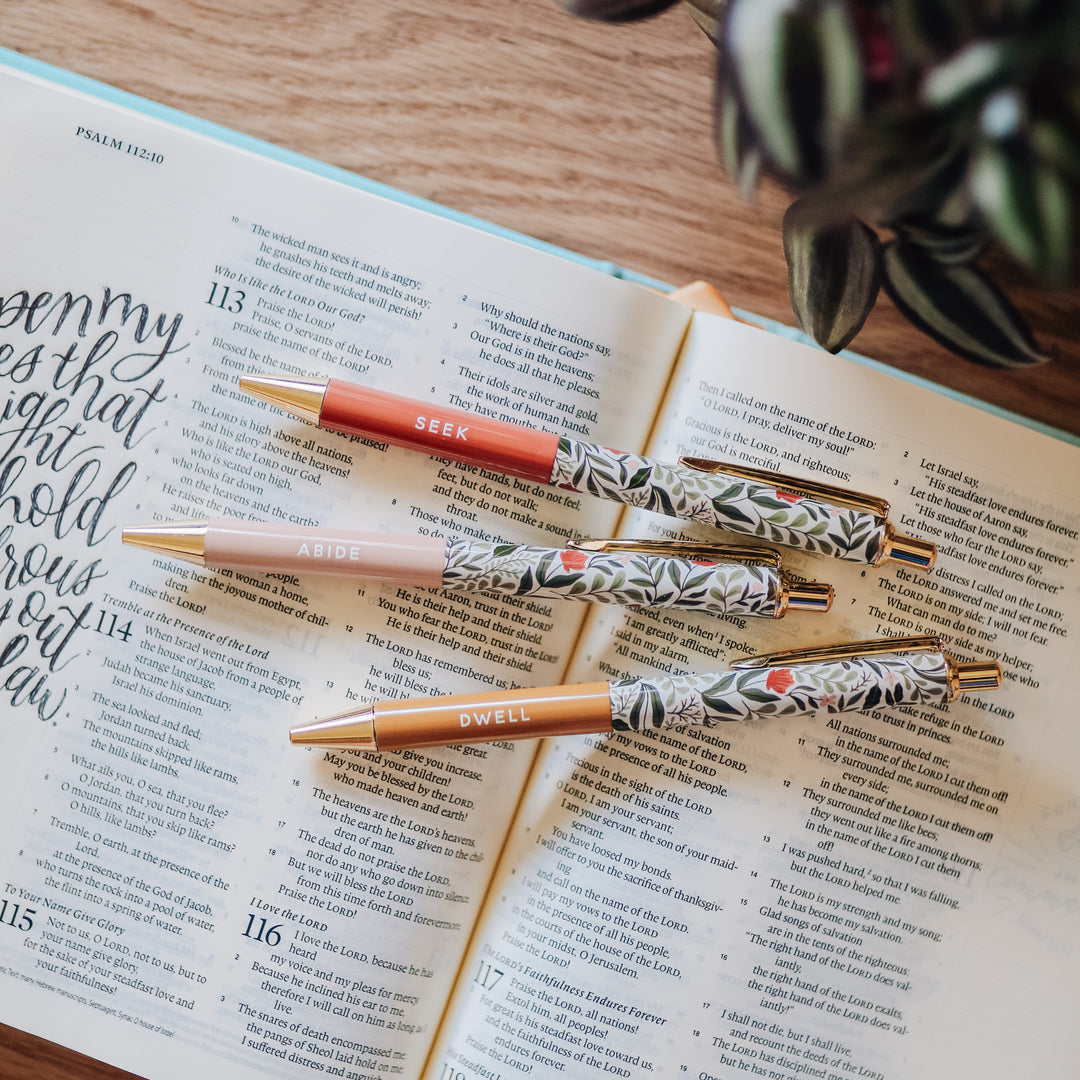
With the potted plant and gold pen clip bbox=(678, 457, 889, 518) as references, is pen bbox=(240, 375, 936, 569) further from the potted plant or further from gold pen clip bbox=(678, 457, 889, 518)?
the potted plant

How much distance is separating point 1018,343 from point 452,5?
37 centimetres

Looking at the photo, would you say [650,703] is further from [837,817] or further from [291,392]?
[291,392]

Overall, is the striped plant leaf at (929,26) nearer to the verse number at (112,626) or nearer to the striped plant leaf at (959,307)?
the striped plant leaf at (959,307)

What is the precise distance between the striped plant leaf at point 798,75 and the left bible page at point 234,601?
22cm

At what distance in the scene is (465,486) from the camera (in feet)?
1.62

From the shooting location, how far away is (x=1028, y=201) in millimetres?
248

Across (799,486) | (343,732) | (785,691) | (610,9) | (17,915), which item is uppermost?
(610,9)

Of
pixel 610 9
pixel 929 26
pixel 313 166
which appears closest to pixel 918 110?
pixel 929 26

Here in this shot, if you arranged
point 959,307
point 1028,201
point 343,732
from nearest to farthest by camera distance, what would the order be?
1. point 1028,201
2. point 959,307
3. point 343,732

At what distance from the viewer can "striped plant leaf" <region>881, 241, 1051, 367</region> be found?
350 millimetres

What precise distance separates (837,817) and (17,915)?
47 centimetres

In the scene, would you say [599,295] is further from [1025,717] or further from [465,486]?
[1025,717]

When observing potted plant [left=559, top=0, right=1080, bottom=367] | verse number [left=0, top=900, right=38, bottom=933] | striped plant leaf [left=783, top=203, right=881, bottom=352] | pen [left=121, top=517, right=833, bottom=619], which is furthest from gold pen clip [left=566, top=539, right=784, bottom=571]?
verse number [left=0, top=900, right=38, bottom=933]

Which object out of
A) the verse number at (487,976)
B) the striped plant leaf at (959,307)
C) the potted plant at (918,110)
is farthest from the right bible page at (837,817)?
the potted plant at (918,110)
